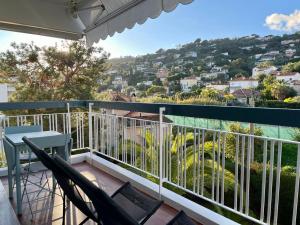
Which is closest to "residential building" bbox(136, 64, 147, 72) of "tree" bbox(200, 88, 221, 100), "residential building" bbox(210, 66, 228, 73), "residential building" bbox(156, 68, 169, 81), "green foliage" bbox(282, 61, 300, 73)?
"residential building" bbox(156, 68, 169, 81)

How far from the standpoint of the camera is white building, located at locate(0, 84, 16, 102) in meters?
13.1

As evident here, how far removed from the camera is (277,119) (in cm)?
200

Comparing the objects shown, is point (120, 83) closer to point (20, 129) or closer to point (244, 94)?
point (244, 94)

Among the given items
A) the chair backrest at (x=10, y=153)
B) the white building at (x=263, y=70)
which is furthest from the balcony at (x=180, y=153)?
the white building at (x=263, y=70)

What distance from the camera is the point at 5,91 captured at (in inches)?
561

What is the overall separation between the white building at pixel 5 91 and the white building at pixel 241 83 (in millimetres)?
13094

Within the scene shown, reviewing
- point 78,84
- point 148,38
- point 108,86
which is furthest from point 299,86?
point 148,38

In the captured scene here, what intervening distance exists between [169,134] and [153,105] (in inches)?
16.6

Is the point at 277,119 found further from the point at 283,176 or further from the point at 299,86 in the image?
the point at 299,86

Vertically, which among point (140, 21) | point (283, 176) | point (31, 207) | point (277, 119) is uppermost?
point (140, 21)

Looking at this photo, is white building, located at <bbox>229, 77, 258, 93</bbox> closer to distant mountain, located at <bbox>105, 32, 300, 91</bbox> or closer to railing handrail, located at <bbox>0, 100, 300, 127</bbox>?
distant mountain, located at <bbox>105, 32, 300, 91</bbox>

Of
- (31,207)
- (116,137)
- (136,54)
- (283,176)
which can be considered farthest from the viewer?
(136,54)

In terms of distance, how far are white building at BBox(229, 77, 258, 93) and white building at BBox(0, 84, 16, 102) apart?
43.0 feet

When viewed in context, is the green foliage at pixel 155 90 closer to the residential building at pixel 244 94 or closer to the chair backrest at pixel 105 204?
the residential building at pixel 244 94
